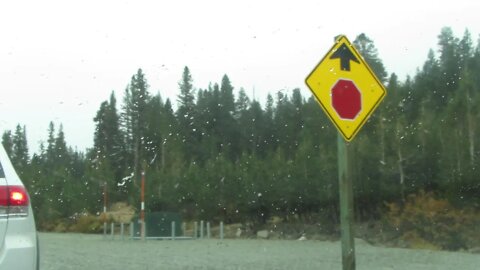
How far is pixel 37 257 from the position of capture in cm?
583

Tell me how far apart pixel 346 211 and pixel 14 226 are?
12.2 ft

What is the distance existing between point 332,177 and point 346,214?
28.0 metres

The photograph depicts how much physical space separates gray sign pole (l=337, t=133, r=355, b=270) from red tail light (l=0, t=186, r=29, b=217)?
3.61 m

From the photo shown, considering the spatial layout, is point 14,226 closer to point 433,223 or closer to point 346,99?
point 346,99

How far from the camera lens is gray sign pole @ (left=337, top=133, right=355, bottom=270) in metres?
7.94

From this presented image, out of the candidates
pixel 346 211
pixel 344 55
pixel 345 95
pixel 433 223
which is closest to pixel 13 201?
pixel 346 211

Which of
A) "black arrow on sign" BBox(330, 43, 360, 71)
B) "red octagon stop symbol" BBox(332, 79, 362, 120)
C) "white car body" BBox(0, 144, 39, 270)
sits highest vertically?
"black arrow on sign" BBox(330, 43, 360, 71)

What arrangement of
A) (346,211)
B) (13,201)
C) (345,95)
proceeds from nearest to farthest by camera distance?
(13,201) < (346,211) < (345,95)

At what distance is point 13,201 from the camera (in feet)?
18.2

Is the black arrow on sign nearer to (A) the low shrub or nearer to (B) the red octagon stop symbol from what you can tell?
(B) the red octagon stop symbol

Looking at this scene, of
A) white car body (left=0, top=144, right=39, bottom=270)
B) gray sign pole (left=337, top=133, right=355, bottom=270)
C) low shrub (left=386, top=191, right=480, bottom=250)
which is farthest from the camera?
low shrub (left=386, top=191, right=480, bottom=250)

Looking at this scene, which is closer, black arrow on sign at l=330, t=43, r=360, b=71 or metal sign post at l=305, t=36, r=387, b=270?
A: metal sign post at l=305, t=36, r=387, b=270

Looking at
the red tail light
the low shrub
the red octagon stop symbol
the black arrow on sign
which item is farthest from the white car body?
the low shrub

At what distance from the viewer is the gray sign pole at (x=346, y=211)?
26.1ft
